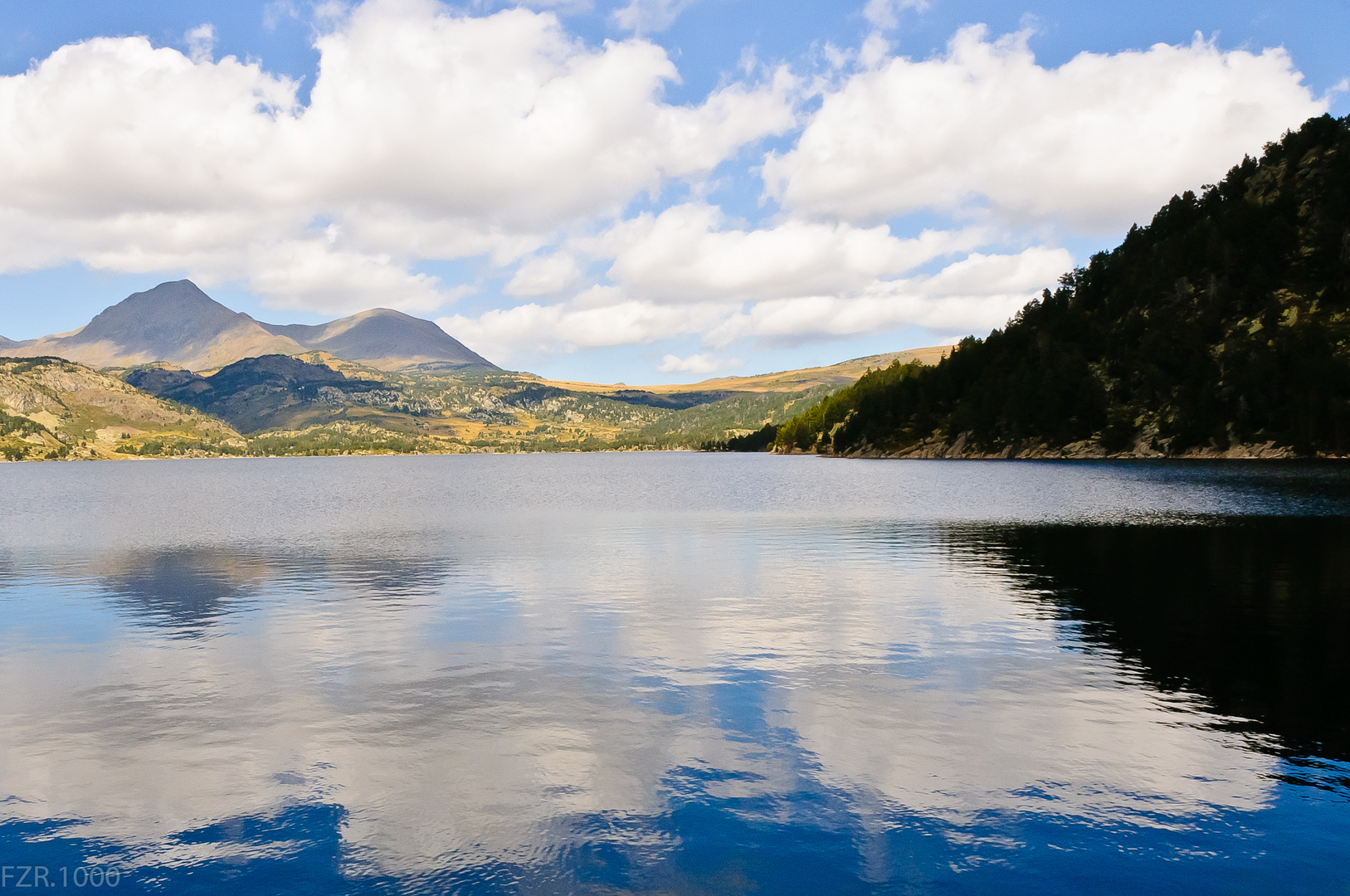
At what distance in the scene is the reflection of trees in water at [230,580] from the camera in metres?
39.8

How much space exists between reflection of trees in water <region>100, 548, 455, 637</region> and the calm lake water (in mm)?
407

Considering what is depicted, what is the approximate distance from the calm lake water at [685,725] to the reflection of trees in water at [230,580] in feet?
1.34

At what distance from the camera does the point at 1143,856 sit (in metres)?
15.0

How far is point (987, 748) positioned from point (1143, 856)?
5374mm

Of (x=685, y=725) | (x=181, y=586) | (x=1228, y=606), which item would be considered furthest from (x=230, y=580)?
(x=1228, y=606)

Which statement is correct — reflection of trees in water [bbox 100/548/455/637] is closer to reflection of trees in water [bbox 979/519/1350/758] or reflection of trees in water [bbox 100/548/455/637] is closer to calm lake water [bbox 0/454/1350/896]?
calm lake water [bbox 0/454/1350/896]

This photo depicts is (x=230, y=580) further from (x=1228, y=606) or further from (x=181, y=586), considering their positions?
(x=1228, y=606)

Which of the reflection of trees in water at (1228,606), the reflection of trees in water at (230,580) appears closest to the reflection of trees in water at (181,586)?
the reflection of trees in water at (230,580)

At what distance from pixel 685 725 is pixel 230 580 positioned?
37473 mm

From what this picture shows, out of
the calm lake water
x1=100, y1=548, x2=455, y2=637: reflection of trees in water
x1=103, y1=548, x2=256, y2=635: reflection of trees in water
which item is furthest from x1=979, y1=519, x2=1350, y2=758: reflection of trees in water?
x1=103, y1=548, x2=256, y2=635: reflection of trees in water

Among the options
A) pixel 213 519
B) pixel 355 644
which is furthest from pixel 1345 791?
pixel 213 519

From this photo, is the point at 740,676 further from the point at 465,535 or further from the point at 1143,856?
the point at 465,535

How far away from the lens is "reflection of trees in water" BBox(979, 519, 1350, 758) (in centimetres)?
2389

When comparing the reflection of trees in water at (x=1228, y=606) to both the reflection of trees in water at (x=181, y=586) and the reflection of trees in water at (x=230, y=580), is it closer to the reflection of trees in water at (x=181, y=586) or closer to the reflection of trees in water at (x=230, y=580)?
the reflection of trees in water at (x=230, y=580)
